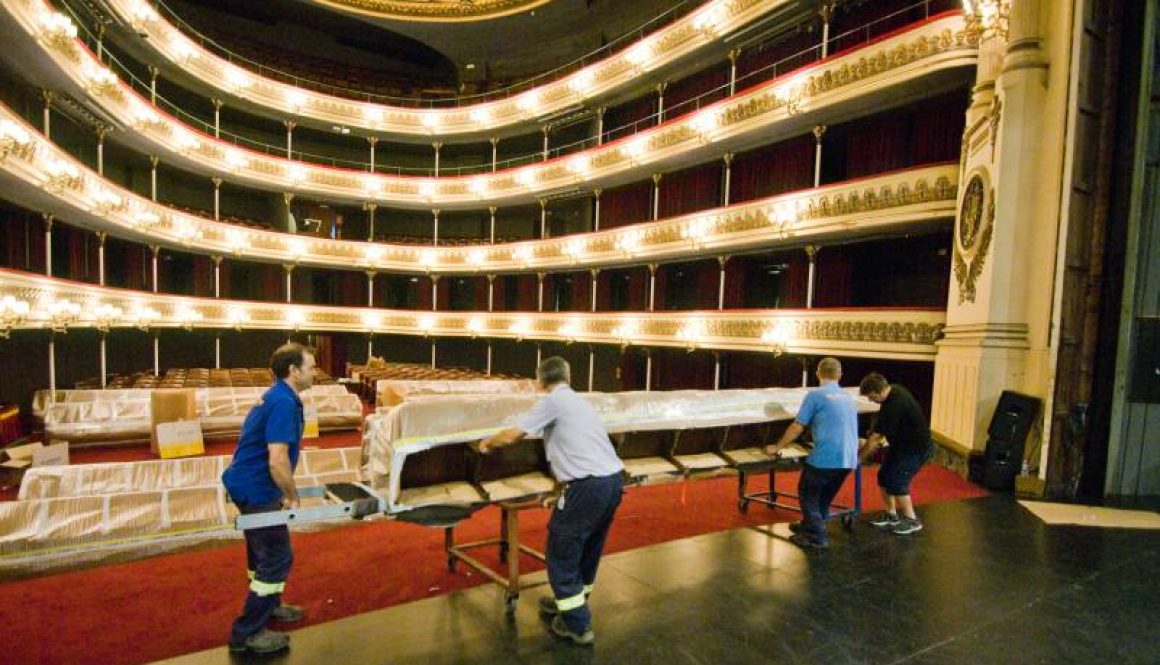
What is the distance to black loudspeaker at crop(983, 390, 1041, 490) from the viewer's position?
7043 millimetres

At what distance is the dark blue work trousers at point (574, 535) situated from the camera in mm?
3221

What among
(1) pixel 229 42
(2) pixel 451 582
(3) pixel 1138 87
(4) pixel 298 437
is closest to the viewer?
(4) pixel 298 437

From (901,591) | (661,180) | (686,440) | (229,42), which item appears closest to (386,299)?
(229,42)

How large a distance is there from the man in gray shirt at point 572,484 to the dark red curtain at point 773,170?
46.1ft

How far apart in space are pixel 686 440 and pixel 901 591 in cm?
199

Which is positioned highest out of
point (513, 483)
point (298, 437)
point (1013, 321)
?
point (1013, 321)

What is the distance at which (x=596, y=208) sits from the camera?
852 inches

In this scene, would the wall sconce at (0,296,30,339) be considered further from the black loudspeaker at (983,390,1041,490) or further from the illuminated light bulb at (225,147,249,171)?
the black loudspeaker at (983,390,1041,490)

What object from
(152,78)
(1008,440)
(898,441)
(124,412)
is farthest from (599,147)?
(898,441)

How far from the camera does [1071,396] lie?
22.4 ft

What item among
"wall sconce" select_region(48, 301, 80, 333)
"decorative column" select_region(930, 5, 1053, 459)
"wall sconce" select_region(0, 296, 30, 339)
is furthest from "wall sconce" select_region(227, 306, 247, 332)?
"decorative column" select_region(930, 5, 1053, 459)

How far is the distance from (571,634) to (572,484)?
0.87 m

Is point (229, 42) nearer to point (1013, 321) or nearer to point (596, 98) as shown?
point (596, 98)

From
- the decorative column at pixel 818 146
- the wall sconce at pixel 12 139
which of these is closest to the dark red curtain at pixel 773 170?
the decorative column at pixel 818 146
